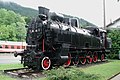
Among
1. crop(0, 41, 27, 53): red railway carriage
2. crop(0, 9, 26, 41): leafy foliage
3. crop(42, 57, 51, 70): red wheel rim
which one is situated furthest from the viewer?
crop(0, 9, 26, 41): leafy foliage

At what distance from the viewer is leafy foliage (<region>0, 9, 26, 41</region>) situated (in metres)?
69.9

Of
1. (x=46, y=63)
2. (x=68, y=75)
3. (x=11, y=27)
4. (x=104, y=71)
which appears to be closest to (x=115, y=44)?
(x=104, y=71)

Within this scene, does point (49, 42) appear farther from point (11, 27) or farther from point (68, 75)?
point (11, 27)

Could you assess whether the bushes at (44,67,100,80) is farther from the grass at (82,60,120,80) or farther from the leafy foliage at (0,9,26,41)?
the leafy foliage at (0,9,26,41)

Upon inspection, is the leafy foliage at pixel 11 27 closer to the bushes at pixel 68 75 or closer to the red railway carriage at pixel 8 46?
the red railway carriage at pixel 8 46

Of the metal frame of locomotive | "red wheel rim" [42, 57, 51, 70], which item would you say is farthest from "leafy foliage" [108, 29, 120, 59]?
"red wheel rim" [42, 57, 51, 70]

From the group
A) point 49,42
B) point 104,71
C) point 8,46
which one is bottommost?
point 104,71

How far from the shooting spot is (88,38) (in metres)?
20.5

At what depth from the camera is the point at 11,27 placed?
75500 mm

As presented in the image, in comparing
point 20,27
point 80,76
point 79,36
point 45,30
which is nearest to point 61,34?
point 45,30

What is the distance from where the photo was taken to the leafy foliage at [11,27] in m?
69.9

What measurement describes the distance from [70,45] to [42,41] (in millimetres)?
2948

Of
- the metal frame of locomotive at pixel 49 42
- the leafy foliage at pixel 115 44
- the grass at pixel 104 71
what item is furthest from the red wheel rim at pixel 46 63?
the leafy foliage at pixel 115 44

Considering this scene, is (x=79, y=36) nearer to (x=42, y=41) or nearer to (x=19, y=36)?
(x=42, y=41)
